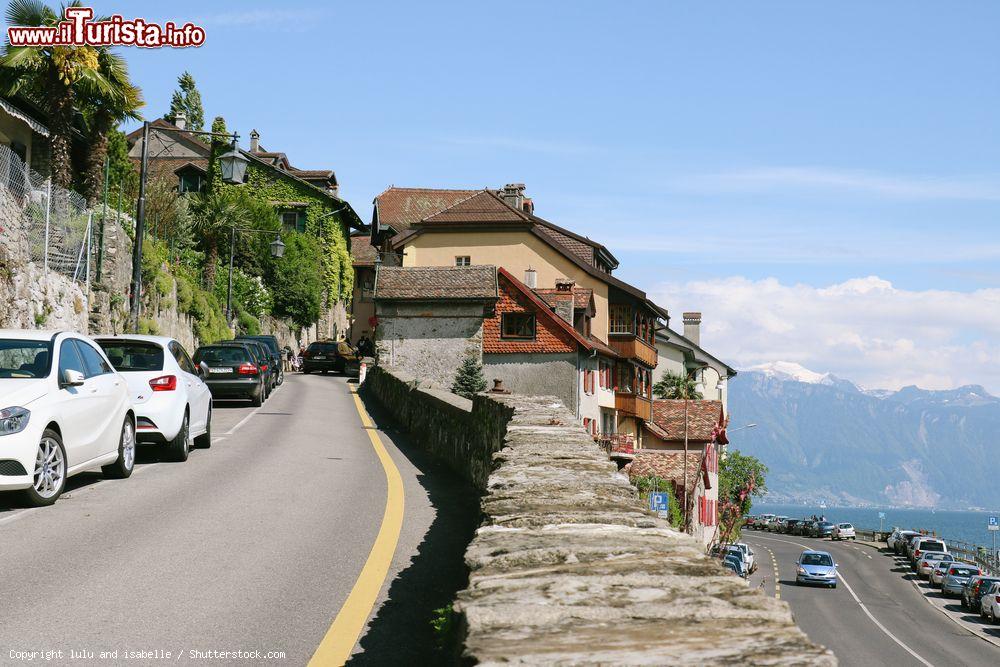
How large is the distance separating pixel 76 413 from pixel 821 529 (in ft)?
389

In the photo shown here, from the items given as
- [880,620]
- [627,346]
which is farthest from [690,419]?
[880,620]

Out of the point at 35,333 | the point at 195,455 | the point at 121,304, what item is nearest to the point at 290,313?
the point at 121,304

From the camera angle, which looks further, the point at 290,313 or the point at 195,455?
the point at 290,313

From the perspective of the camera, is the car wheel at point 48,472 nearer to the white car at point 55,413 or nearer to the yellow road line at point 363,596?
the white car at point 55,413

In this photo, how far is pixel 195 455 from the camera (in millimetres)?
16781

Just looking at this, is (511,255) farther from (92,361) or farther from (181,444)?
(92,361)

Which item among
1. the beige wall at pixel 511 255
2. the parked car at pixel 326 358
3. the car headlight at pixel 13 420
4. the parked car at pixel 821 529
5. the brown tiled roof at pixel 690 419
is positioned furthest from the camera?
the parked car at pixel 821 529

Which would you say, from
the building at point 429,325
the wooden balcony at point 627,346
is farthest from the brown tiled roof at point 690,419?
the building at point 429,325

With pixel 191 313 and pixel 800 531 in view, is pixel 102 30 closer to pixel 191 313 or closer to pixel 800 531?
pixel 191 313

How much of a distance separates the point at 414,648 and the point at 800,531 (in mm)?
127402

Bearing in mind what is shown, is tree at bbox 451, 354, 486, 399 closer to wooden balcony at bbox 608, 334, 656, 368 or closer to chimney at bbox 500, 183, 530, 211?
wooden balcony at bbox 608, 334, 656, 368

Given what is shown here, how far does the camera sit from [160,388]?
15305 millimetres

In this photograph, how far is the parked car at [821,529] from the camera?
394ft

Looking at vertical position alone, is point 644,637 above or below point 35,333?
below
